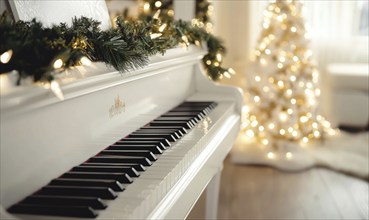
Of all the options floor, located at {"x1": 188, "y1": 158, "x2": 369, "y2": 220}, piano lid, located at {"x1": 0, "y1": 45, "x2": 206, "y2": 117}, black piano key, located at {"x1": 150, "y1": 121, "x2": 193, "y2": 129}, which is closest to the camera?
piano lid, located at {"x1": 0, "y1": 45, "x2": 206, "y2": 117}

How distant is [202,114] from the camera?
82.9 inches

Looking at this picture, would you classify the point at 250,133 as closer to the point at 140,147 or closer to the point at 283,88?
the point at 283,88

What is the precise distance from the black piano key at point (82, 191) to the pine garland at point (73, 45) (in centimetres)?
27

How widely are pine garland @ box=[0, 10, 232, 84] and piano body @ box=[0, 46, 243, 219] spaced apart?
4cm

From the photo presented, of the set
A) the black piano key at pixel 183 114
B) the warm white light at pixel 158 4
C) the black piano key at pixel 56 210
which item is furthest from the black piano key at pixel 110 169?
the warm white light at pixel 158 4

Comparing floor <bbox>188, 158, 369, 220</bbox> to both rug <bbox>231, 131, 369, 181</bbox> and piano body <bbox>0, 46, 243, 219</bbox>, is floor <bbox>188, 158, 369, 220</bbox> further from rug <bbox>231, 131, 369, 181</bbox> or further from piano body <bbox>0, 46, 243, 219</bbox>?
piano body <bbox>0, 46, 243, 219</bbox>

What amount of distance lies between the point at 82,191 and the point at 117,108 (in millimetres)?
547

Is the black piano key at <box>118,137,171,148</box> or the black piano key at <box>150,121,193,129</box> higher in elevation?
the black piano key at <box>118,137,171,148</box>

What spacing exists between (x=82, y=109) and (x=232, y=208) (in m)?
1.92

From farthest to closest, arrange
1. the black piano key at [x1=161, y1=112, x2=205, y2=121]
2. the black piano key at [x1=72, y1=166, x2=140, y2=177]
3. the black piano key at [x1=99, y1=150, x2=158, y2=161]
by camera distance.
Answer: the black piano key at [x1=161, y1=112, x2=205, y2=121]
the black piano key at [x1=99, y1=150, x2=158, y2=161]
the black piano key at [x1=72, y1=166, x2=140, y2=177]

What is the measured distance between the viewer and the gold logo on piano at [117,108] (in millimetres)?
1555

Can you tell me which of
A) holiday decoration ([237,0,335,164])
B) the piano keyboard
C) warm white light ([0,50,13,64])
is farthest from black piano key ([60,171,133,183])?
holiday decoration ([237,0,335,164])

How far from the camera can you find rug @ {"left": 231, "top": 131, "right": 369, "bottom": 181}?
3.84 m

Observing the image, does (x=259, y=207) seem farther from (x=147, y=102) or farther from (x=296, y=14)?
(x=296, y=14)
